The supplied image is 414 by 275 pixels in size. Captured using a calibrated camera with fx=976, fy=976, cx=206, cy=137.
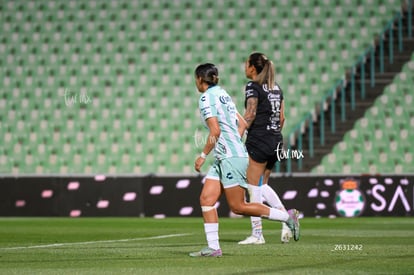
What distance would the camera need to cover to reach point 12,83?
2369cm

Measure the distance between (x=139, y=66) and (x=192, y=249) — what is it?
47.3ft

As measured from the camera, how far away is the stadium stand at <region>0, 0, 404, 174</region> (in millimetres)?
22016

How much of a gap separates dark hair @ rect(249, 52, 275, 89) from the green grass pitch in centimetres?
165

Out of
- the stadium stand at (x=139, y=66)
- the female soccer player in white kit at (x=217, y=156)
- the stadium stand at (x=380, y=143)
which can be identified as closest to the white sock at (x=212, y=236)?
the female soccer player in white kit at (x=217, y=156)

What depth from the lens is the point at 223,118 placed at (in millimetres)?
8352

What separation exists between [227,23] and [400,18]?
4.10 meters

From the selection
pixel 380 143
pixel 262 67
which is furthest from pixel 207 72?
pixel 380 143

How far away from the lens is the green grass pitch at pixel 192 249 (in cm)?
700

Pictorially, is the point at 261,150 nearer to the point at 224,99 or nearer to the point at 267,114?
the point at 267,114

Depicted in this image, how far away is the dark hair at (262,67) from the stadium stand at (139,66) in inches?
460

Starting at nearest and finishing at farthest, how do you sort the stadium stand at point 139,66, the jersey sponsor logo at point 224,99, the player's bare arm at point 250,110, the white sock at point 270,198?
1. the jersey sponsor logo at point 224,99
2. the player's bare arm at point 250,110
3. the white sock at point 270,198
4. the stadium stand at point 139,66

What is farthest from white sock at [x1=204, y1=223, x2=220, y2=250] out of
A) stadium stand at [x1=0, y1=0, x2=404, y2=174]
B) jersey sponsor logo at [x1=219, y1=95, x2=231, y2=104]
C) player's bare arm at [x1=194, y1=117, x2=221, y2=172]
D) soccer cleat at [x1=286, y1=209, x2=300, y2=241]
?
stadium stand at [x1=0, y1=0, x2=404, y2=174]

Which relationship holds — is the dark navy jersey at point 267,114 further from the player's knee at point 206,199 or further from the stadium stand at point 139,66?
the stadium stand at point 139,66

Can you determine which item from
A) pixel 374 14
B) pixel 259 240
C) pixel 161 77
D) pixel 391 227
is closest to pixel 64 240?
pixel 259 240
